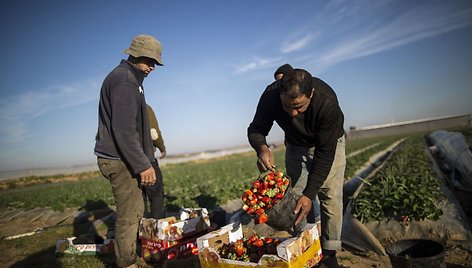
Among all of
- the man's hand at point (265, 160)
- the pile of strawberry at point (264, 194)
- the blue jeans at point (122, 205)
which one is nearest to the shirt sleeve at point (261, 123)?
the man's hand at point (265, 160)

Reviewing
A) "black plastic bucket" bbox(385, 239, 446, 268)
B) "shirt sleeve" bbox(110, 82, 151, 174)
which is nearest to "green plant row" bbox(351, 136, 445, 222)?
"black plastic bucket" bbox(385, 239, 446, 268)

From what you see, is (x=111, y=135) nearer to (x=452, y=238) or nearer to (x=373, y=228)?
(x=373, y=228)

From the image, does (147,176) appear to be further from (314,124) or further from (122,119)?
(314,124)

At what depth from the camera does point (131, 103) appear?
3.01 metres

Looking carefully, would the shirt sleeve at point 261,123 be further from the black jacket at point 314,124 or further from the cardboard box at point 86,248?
the cardboard box at point 86,248

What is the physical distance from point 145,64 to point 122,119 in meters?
0.85

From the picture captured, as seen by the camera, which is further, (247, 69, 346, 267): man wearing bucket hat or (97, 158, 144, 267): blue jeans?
(97, 158, 144, 267): blue jeans

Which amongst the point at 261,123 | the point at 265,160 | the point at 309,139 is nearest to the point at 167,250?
the point at 265,160

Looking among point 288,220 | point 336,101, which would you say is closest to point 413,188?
point 336,101

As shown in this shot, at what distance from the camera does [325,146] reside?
289cm

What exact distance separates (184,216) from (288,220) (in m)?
2.08

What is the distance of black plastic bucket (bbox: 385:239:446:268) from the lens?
2.50m

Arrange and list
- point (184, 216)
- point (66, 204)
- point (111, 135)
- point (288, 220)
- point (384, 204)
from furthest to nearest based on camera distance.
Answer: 1. point (66, 204)
2. point (384, 204)
3. point (184, 216)
4. point (111, 135)
5. point (288, 220)

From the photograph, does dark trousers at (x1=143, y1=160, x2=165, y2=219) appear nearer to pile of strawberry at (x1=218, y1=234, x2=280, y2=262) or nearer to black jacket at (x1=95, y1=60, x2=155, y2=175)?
black jacket at (x1=95, y1=60, x2=155, y2=175)
